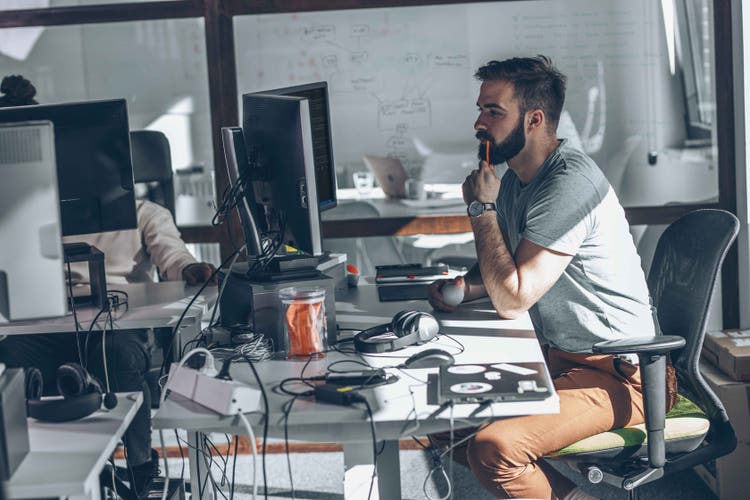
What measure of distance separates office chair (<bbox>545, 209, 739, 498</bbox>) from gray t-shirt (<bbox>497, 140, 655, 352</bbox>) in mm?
104

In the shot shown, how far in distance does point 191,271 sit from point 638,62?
6.19ft

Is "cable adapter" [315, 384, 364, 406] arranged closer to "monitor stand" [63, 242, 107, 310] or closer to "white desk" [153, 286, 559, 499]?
"white desk" [153, 286, 559, 499]

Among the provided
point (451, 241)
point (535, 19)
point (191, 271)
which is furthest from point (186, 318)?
point (535, 19)

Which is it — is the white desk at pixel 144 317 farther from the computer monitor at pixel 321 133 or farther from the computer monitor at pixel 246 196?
the computer monitor at pixel 321 133

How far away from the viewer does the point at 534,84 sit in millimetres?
2492

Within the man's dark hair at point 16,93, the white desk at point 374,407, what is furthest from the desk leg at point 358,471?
the man's dark hair at point 16,93

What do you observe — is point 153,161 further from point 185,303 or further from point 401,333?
point 401,333

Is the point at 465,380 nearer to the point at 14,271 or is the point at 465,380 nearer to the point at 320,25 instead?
the point at 14,271

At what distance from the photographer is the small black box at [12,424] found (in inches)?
57.2

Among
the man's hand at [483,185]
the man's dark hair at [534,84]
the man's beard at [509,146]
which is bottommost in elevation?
the man's hand at [483,185]

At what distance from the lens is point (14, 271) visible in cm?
168

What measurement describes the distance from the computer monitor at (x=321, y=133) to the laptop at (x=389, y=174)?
1.15 meters

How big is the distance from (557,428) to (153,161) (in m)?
1.77

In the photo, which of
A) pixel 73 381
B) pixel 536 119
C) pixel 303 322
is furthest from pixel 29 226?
pixel 536 119
